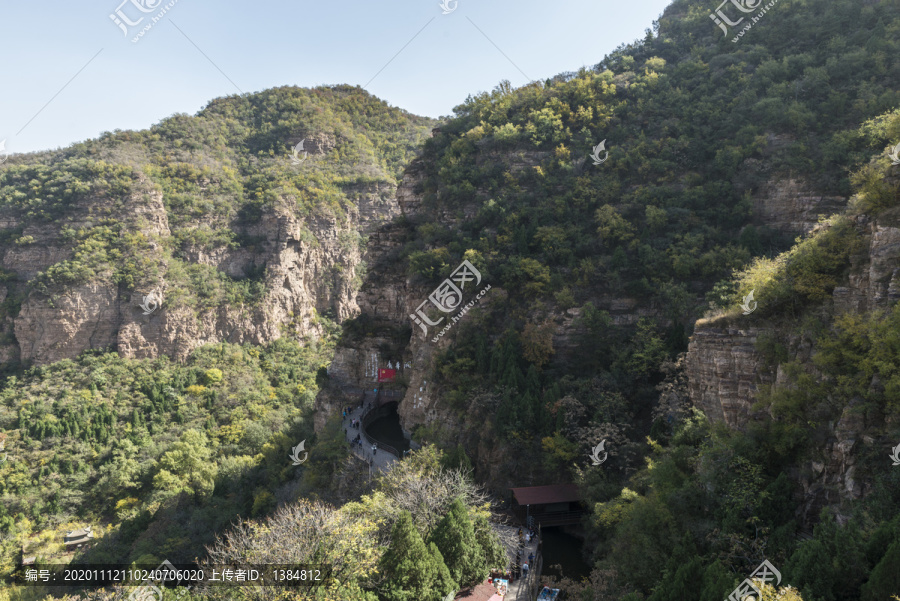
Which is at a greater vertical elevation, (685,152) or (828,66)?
(828,66)

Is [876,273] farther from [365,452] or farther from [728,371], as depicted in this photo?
[365,452]

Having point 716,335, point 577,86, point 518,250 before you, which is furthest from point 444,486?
point 577,86

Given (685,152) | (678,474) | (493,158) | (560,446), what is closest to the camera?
(678,474)

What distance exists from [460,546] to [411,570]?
2517 millimetres

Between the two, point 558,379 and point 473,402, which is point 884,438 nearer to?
point 558,379

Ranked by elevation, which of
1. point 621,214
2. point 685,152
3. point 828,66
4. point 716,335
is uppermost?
point 828,66

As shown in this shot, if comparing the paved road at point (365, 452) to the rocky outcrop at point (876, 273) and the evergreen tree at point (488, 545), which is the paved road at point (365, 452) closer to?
the evergreen tree at point (488, 545)

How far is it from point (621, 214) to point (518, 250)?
760cm

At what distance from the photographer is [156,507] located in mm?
39438
